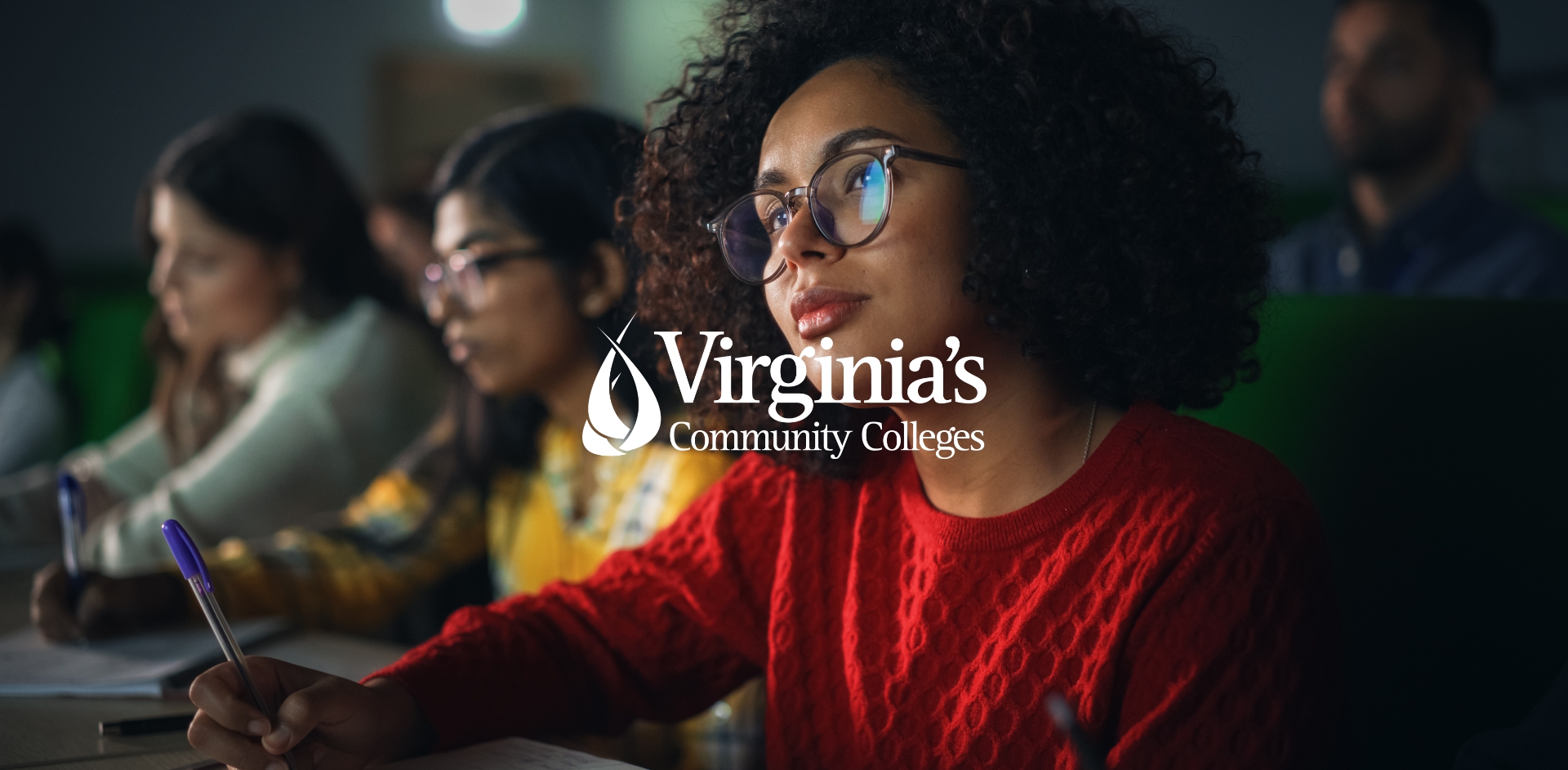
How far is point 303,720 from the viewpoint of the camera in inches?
29.4

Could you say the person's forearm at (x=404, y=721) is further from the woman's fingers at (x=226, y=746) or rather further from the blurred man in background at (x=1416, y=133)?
the blurred man in background at (x=1416, y=133)

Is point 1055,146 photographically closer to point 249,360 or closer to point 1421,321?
point 1421,321

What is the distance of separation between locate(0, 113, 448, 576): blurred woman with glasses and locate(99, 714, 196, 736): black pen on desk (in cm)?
73

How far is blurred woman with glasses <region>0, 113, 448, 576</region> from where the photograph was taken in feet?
5.48

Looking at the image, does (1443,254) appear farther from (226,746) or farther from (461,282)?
(226,746)

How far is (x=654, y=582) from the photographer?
961 millimetres

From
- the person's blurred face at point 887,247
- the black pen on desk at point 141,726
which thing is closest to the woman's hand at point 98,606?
the black pen on desk at point 141,726

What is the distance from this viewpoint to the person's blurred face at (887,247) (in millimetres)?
753

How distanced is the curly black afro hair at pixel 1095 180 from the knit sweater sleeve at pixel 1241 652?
145 mm

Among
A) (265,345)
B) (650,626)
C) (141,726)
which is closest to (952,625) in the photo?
(650,626)

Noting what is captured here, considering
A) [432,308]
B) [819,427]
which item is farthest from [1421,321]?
[432,308]

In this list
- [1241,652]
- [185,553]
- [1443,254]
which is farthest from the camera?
[1443,254]

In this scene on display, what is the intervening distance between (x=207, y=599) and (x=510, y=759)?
0.24 meters

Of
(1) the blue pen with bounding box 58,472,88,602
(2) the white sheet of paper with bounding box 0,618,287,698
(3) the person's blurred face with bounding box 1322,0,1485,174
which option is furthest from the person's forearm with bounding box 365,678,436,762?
(3) the person's blurred face with bounding box 1322,0,1485,174
